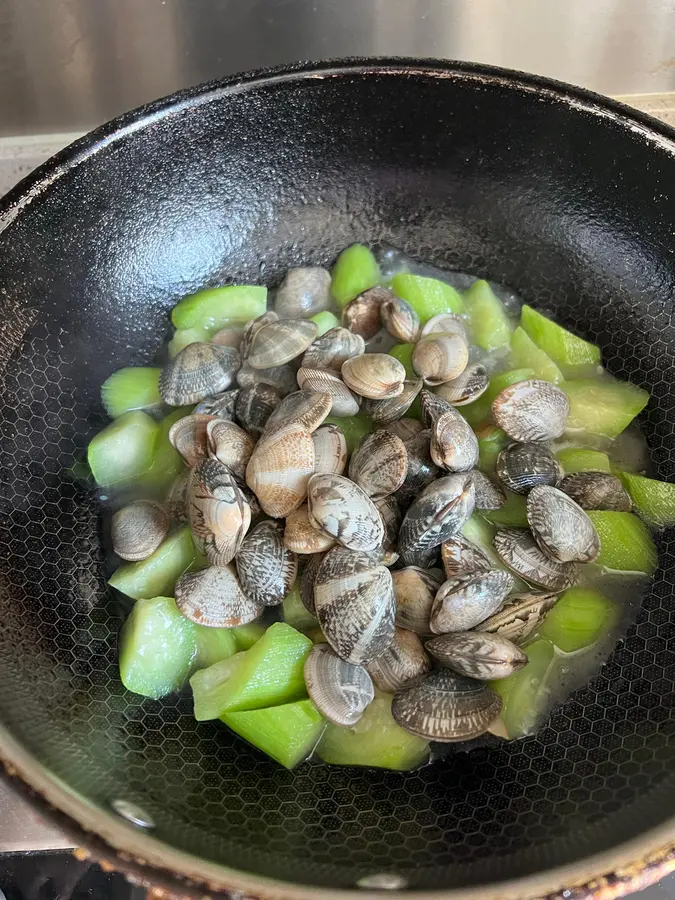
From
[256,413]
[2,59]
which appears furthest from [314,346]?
[2,59]

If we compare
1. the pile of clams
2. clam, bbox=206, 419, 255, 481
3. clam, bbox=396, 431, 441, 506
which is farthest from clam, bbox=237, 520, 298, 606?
clam, bbox=396, 431, 441, 506

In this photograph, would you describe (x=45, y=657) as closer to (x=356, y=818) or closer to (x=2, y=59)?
(x=356, y=818)

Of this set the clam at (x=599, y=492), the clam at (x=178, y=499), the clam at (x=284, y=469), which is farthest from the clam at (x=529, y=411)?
the clam at (x=178, y=499)

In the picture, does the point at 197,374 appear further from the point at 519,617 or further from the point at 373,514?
the point at 519,617

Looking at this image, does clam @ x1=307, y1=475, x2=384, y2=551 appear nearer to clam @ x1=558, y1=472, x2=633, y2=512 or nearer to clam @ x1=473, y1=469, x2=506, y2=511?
clam @ x1=473, y1=469, x2=506, y2=511

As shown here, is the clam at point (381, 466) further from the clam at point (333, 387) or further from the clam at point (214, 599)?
the clam at point (214, 599)

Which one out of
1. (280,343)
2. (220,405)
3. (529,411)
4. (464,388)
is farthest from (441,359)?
(220,405)
